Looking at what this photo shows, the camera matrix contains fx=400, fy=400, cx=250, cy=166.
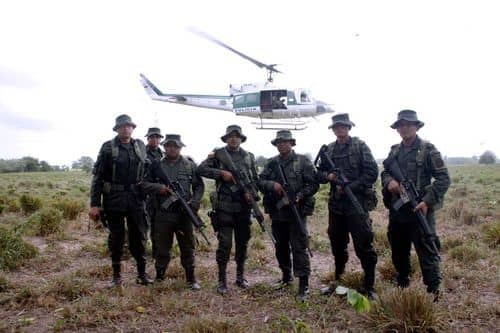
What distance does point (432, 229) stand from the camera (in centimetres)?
478

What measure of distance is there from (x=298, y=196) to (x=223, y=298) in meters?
1.71

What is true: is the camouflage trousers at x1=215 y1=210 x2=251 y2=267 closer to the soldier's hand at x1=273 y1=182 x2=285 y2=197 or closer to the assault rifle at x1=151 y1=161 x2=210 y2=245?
the assault rifle at x1=151 y1=161 x2=210 y2=245

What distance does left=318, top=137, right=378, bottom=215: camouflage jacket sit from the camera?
5125mm

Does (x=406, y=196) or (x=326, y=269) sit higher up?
(x=406, y=196)

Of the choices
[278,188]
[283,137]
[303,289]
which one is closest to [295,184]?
[278,188]

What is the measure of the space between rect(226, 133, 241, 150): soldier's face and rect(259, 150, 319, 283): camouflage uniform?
519mm

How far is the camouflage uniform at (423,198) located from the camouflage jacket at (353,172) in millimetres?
225

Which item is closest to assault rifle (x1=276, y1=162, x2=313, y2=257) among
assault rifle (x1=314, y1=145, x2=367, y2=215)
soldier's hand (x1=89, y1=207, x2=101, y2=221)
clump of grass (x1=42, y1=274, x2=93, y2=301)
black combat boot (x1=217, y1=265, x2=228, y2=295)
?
assault rifle (x1=314, y1=145, x2=367, y2=215)

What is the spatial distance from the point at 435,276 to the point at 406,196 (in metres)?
1.01

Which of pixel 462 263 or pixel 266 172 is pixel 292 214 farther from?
pixel 462 263

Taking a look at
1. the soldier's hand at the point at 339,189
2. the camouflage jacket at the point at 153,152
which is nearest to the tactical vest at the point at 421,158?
the soldier's hand at the point at 339,189

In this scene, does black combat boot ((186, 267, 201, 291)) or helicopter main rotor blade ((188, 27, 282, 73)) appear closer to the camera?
black combat boot ((186, 267, 201, 291))

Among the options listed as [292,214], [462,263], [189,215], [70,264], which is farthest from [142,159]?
[462,263]

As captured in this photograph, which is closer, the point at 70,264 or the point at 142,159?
the point at 142,159
